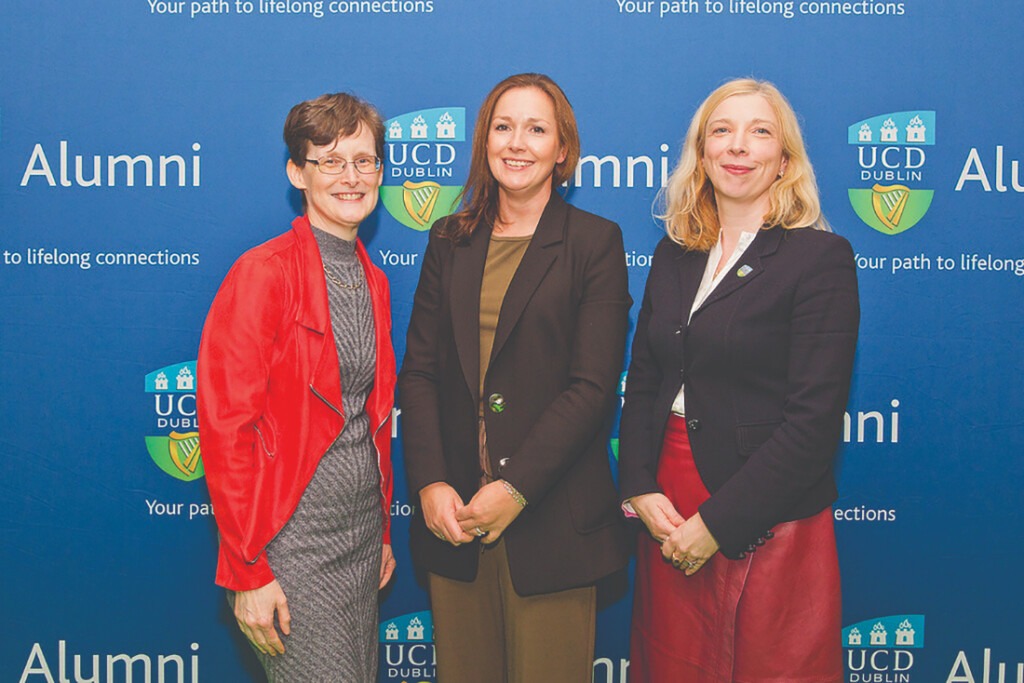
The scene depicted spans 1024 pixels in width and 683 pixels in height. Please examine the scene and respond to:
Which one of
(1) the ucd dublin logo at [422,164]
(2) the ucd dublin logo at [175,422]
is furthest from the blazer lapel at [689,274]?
(2) the ucd dublin logo at [175,422]

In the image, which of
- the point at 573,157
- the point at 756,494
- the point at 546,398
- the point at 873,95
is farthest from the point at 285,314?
the point at 873,95

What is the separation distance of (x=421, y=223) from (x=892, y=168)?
141 centimetres

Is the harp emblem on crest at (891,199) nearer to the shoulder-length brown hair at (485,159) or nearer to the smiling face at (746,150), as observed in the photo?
the smiling face at (746,150)

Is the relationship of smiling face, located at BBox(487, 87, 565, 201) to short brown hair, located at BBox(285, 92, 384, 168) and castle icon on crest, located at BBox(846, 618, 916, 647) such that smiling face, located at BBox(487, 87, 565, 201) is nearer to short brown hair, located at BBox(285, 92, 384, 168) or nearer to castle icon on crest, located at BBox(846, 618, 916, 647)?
short brown hair, located at BBox(285, 92, 384, 168)

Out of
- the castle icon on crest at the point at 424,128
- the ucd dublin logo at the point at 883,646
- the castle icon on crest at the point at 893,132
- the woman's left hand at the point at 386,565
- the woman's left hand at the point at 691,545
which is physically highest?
the castle icon on crest at the point at 424,128

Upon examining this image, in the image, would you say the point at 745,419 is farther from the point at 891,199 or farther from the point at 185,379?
the point at 185,379

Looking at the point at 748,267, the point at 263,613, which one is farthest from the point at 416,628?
the point at 748,267

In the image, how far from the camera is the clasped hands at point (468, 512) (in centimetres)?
186

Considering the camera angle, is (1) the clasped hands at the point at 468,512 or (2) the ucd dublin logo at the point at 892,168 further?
(2) the ucd dublin logo at the point at 892,168

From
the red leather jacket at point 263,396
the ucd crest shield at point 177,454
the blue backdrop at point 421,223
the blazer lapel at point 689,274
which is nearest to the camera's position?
the red leather jacket at point 263,396

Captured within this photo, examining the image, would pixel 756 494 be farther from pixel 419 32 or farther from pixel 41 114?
pixel 41 114

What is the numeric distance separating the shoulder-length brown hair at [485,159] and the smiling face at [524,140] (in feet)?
0.06

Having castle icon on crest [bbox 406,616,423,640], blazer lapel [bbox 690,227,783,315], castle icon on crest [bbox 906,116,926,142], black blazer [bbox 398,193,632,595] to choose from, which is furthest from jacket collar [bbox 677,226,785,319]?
castle icon on crest [bbox 406,616,423,640]

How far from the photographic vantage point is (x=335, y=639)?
6.10ft
